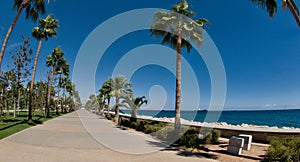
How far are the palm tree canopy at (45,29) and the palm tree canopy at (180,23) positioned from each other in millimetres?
13196

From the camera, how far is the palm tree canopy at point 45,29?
22.1 metres

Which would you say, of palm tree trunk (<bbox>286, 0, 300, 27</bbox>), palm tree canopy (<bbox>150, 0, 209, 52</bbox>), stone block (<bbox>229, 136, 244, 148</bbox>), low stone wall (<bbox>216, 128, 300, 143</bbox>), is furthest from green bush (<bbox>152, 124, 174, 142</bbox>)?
palm tree trunk (<bbox>286, 0, 300, 27</bbox>)

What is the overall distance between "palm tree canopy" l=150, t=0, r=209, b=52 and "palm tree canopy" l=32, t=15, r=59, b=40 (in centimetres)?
1320

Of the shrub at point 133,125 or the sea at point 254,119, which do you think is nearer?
the shrub at point 133,125

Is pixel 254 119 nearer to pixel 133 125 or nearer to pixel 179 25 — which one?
pixel 133 125

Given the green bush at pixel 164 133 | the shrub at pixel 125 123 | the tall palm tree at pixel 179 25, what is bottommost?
the shrub at pixel 125 123

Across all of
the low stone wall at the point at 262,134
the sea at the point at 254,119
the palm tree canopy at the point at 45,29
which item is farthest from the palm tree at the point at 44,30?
the low stone wall at the point at 262,134

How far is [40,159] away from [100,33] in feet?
38.4

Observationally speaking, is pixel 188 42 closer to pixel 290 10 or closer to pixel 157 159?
pixel 290 10

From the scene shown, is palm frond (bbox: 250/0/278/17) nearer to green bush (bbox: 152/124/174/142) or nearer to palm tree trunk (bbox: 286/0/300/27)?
palm tree trunk (bbox: 286/0/300/27)

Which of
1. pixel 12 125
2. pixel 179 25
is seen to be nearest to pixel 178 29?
pixel 179 25

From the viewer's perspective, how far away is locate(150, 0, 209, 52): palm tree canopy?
1410 centimetres

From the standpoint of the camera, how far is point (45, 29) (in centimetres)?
2227

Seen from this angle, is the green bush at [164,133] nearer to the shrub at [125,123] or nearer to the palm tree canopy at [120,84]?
the shrub at [125,123]
